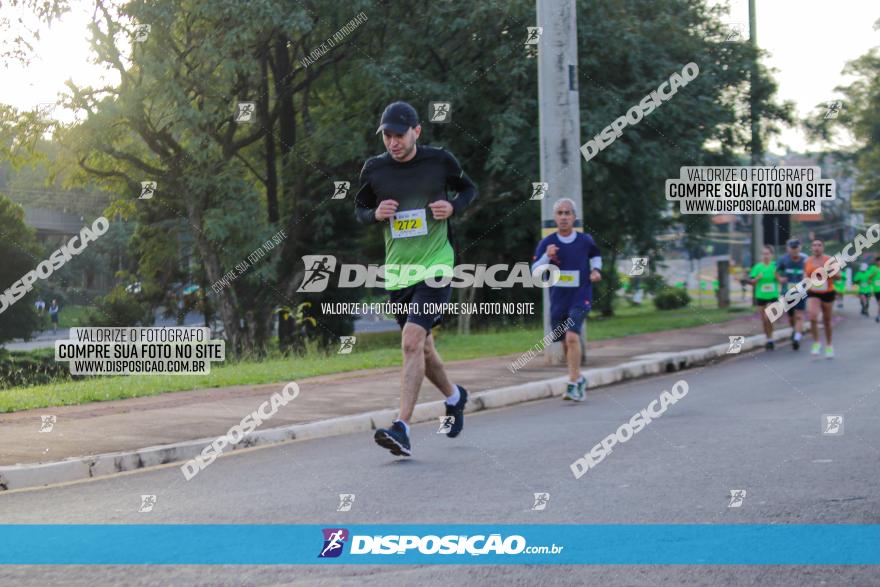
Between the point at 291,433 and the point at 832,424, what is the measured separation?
4.36 meters

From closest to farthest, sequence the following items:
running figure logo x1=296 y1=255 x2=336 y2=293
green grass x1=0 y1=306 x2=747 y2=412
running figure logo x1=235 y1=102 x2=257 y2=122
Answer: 1. green grass x1=0 y1=306 x2=747 y2=412
2. running figure logo x1=235 y1=102 x2=257 y2=122
3. running figure logo x1=296 y1=255 x2=336 y2=293

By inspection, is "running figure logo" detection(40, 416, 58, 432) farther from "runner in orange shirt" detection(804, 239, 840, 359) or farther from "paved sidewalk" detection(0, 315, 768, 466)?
"runner in orange shirt" detection(804, 239, 840, 359)

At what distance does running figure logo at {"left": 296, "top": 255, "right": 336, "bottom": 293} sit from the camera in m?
26.2

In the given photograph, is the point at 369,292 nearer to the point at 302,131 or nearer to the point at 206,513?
the point at 302,131

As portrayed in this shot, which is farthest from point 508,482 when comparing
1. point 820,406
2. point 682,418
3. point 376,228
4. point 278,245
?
point 376,228

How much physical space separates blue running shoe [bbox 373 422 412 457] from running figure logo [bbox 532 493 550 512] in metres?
1.52

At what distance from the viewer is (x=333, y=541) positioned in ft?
16.6

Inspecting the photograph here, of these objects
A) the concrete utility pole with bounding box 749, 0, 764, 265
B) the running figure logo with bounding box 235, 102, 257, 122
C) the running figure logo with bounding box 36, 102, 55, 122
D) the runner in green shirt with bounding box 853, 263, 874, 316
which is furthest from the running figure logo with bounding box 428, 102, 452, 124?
the runner in green shirt with bounding box 853, 263, 874, 316

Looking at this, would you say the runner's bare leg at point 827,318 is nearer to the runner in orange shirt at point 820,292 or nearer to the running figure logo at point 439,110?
the runner in orange shirt at point 820,292

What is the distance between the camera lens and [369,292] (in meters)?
32.2

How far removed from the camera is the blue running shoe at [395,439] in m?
7.34

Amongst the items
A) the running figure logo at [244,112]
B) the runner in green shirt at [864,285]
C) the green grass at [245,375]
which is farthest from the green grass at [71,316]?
the runner in green shirt at [864,285]

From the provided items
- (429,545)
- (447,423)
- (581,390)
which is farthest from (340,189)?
(429,545)

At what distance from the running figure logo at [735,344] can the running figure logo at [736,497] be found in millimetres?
12706
